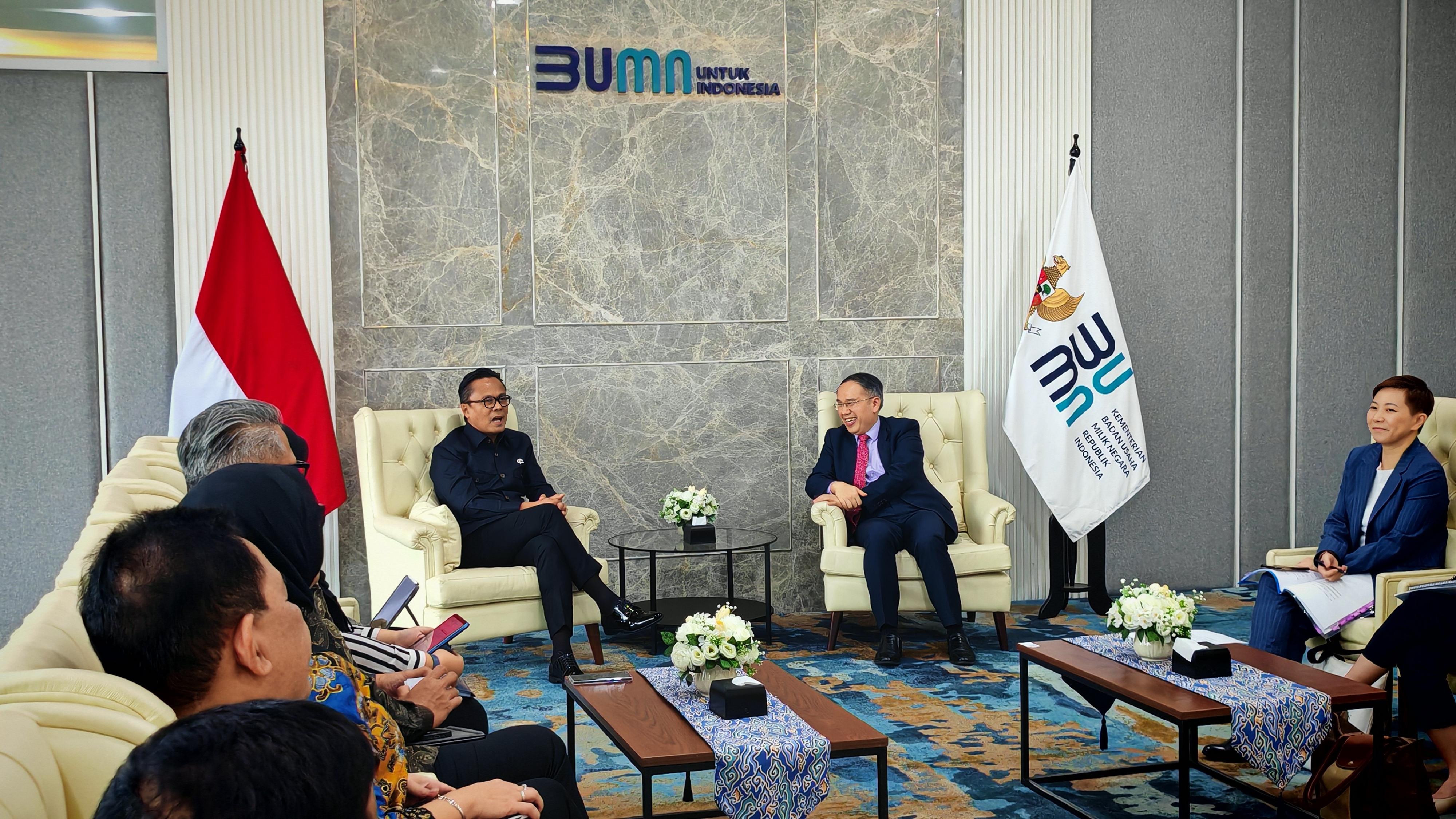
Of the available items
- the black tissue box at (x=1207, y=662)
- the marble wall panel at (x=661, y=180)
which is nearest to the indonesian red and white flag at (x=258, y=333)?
the marble wall panel at (x=661, y=180)

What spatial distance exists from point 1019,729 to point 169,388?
3896mm

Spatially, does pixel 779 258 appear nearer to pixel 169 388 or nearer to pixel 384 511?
pixel 384 511

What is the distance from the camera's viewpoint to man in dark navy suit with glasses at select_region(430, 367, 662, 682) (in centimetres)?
484

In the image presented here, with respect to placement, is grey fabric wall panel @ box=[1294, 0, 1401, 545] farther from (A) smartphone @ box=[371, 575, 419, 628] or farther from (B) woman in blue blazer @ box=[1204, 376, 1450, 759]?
(A) smartphone @ box=[371, 575, 419, 628]

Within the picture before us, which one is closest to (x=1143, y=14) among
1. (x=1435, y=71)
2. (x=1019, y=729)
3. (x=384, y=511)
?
(x=1435, y=71)

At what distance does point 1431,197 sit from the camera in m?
6.43

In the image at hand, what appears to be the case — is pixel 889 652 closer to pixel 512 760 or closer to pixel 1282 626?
pixel 1282 626

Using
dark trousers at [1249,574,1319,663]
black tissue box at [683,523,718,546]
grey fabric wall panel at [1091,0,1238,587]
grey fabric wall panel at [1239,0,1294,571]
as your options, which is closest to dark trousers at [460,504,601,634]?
black tissue box at [683,523,718,546]

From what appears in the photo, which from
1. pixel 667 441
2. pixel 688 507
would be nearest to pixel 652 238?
pixel 667 441

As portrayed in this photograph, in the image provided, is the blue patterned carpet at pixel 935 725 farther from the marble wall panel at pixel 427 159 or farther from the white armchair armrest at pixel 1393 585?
the marble wall panel at pixel 427 159

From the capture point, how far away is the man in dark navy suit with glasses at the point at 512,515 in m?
4.84

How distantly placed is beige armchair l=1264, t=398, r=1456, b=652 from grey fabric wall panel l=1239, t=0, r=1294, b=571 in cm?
201

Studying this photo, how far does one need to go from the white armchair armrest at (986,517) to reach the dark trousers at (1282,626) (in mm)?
1359

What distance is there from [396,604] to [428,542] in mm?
1230
